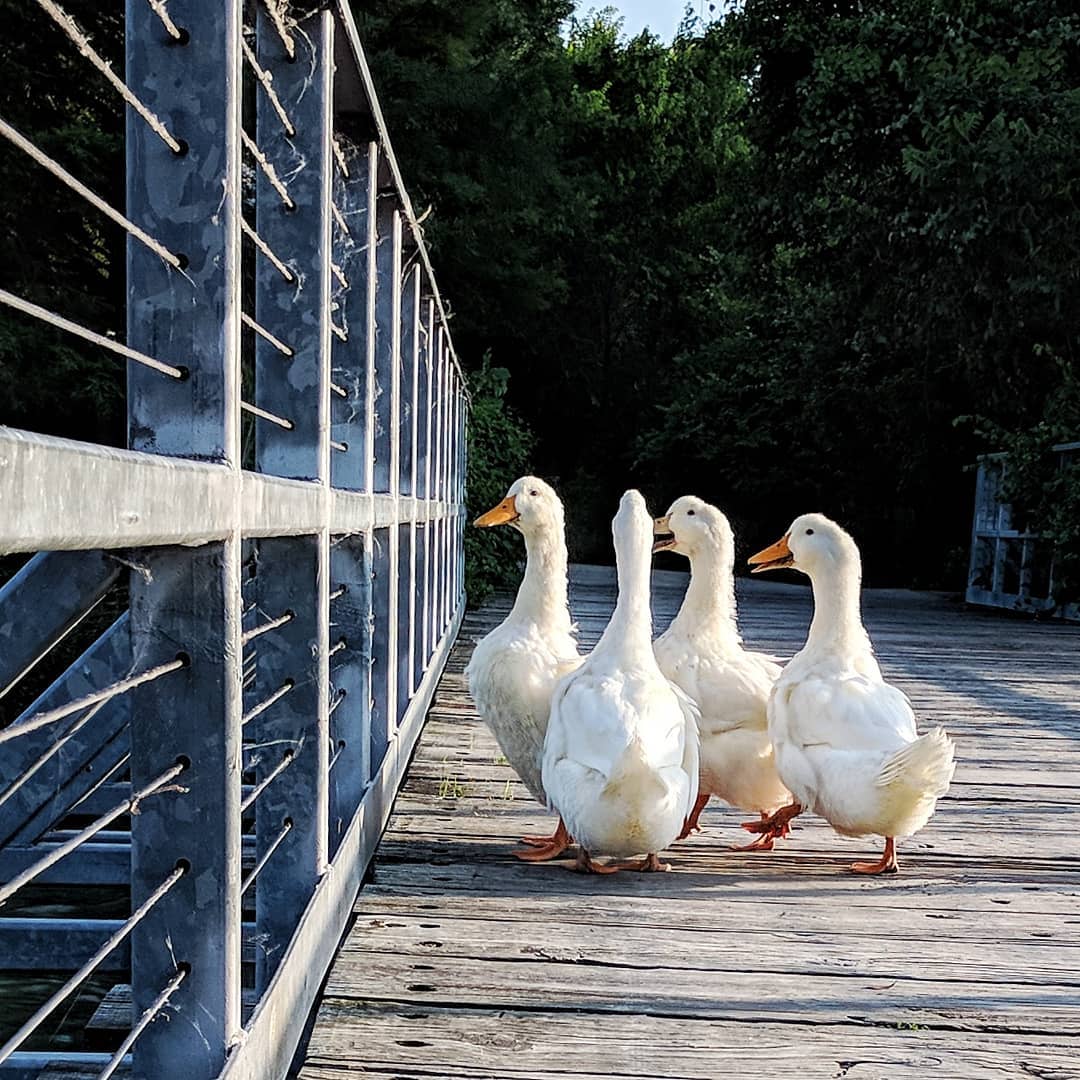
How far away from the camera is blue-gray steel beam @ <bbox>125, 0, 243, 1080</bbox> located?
1.46 meters

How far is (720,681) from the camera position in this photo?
4.08 metres

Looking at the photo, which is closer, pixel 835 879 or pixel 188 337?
pixel 188 337

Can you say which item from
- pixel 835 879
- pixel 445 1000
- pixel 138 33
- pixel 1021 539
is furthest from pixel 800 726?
pixel 1021 539

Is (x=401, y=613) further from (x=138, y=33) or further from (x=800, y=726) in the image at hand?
(x=138, y=33)

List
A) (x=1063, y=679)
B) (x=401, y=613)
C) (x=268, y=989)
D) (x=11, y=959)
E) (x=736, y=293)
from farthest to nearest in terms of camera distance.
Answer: (x=736, y=293) → (x=1063, y=679) → (x=401, y=613) → (x=11, y=959) → (x=268, y=989)

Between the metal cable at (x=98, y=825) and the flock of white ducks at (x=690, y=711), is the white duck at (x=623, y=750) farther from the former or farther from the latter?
the metal cable at (x=98, y=825)

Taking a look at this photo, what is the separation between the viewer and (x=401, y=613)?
478cm

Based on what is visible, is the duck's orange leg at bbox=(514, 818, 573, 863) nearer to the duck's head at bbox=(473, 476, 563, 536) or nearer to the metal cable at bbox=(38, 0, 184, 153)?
the duck's head at bbox=(473, 476, 563, 536)

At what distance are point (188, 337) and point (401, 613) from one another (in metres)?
3.34

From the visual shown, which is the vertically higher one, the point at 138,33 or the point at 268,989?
the point at 138,33

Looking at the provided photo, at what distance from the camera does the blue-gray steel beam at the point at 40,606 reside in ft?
6.66

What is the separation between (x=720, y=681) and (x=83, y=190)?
3.15 m

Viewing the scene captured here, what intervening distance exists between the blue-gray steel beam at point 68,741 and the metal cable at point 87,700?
136 cm

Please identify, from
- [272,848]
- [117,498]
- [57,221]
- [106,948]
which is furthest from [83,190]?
[57,221]
